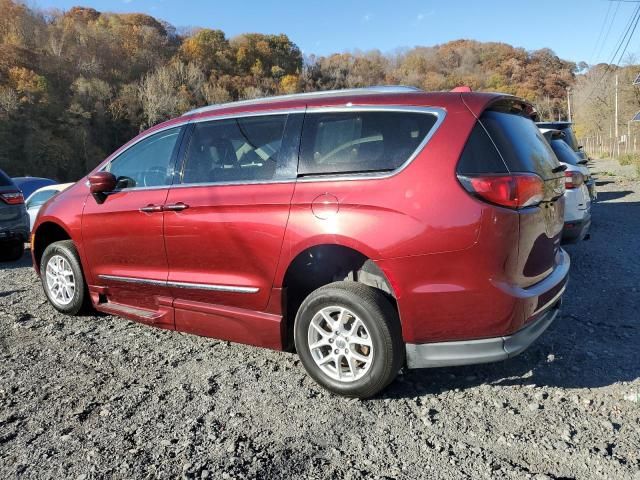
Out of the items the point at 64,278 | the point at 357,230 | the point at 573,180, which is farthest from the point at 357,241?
the point at 573,180

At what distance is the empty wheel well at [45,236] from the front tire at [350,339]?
10.1ft

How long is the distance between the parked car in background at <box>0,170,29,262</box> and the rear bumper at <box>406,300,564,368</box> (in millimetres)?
7200

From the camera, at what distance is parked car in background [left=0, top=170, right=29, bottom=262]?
25.4 ft

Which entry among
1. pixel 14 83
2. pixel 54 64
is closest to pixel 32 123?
pixel 14 83

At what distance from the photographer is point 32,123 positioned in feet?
174

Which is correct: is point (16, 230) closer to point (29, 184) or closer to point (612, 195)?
point (29, 184)

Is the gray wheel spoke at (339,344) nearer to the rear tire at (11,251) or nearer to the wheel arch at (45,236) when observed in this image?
the wheel arch at (45,236)

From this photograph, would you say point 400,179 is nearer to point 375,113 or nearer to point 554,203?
point 375,113

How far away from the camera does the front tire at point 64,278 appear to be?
15.3 ft

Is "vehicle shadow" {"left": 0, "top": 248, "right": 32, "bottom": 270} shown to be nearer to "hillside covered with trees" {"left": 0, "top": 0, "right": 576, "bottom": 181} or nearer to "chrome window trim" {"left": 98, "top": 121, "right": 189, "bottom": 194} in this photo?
"chrome window trim" {"left": 98, "top": 121, "right": 189, "bottom": 194}

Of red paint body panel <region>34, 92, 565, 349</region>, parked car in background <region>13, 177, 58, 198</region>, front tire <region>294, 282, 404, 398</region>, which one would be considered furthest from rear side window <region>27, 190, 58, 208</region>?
front tire <region>294, 282, 404, 398</region>

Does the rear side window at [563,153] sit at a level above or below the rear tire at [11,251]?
above

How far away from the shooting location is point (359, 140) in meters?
3.11

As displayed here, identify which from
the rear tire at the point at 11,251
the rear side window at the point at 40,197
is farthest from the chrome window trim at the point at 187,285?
the rear side window at the point at 40,197
